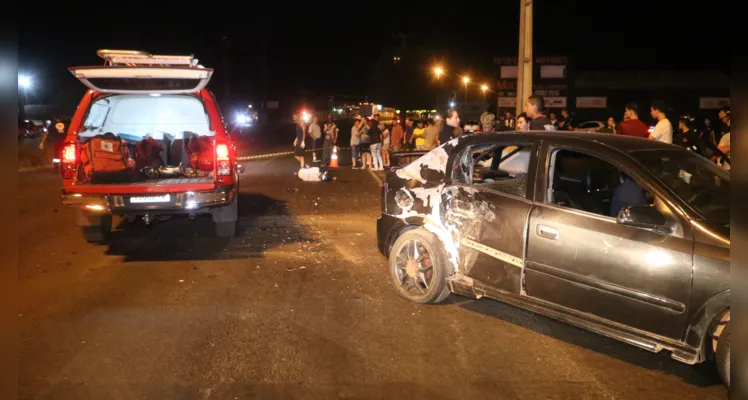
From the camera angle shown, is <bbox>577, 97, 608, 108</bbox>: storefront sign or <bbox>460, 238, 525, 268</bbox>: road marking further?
<bbox>577, 97, 608, 108</bbox>: storefront sign

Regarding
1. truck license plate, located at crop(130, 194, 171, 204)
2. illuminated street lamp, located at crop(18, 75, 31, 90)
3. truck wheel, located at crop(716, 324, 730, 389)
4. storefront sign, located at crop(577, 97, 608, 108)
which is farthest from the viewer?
storefront sign, located at crop(577, 97, 608, 108)

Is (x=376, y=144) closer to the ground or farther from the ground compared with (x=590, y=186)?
farther from the ground

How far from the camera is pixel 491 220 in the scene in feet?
18.1

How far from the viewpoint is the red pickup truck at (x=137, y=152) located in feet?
26.0

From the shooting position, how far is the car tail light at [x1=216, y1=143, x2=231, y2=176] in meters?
8.26

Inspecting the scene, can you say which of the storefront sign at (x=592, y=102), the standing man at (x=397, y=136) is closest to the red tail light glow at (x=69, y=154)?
the standing man at (x=397, y=136)

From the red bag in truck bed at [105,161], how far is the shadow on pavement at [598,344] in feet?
14.9

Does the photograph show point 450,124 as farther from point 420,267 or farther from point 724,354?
point 724,354

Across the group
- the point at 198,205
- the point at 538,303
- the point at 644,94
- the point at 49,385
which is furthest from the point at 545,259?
the point at 644,94

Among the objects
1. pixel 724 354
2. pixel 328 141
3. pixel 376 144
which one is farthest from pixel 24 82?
pixel 724 354

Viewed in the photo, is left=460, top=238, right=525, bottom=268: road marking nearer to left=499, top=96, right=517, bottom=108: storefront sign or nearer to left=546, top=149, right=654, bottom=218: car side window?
left=546, top=149, right=654, bottom=218: car side window

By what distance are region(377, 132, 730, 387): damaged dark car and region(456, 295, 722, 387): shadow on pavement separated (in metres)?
0.37

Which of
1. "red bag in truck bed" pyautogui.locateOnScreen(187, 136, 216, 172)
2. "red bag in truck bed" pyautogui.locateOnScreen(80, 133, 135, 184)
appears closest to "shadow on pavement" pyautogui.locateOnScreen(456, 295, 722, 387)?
"red bag in truck bed" pyautogui.locateOnScreen(187, 136, 216, 172)

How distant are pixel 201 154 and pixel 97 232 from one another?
5.63 ft
